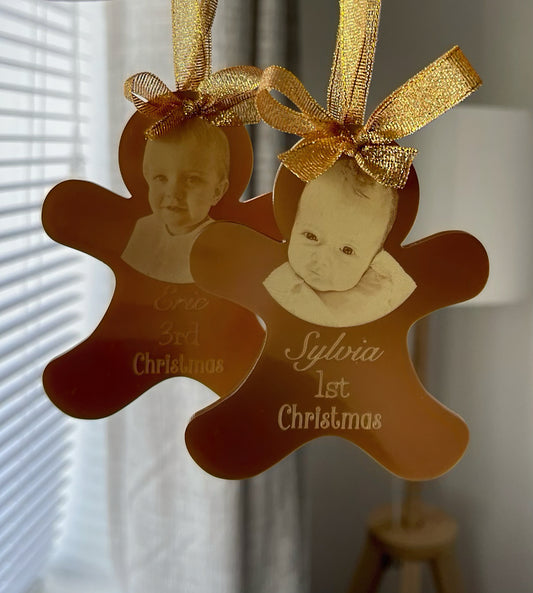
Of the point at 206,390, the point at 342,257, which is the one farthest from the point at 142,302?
the point at 206,390

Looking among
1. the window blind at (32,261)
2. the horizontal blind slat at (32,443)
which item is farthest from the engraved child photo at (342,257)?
the horizontal blind slat at (32,443)

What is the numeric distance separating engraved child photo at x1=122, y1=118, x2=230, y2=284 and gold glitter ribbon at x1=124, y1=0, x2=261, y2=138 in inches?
0.4

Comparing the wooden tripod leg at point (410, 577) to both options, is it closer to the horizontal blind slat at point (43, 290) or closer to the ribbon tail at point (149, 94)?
the horizontal blind slat at point (43, 290)

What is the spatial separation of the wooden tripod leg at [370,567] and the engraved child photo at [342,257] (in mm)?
636

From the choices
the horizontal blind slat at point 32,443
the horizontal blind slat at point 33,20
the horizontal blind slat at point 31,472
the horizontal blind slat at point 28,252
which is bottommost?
the horizontal blind slat at point 31,472

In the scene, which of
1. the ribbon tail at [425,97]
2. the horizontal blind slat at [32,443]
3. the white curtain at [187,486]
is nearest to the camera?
the ribbon tail at [425,97]

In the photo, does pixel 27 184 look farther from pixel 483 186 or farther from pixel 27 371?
pixel 483 186

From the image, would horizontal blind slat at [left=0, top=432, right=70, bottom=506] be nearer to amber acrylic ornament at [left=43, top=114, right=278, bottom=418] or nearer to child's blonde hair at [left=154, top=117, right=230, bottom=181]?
amber acrylic ornament at [left=43, top=114, right=278, bottom=418]

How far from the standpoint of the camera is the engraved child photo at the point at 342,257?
1.42ft

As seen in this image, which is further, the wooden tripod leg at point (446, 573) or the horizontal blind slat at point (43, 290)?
A: the wooden tripod leg at point (446, 573)

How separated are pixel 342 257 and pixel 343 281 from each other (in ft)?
0.05

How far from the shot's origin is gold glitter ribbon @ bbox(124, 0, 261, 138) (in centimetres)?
48

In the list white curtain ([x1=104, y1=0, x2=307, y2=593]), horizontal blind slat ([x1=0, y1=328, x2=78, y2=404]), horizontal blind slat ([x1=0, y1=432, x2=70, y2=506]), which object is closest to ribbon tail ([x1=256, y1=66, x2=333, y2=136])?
white curtain ([x1=104, y1=0, x2=307, y2=593])

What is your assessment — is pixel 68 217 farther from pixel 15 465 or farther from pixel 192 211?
pixel 15 465
